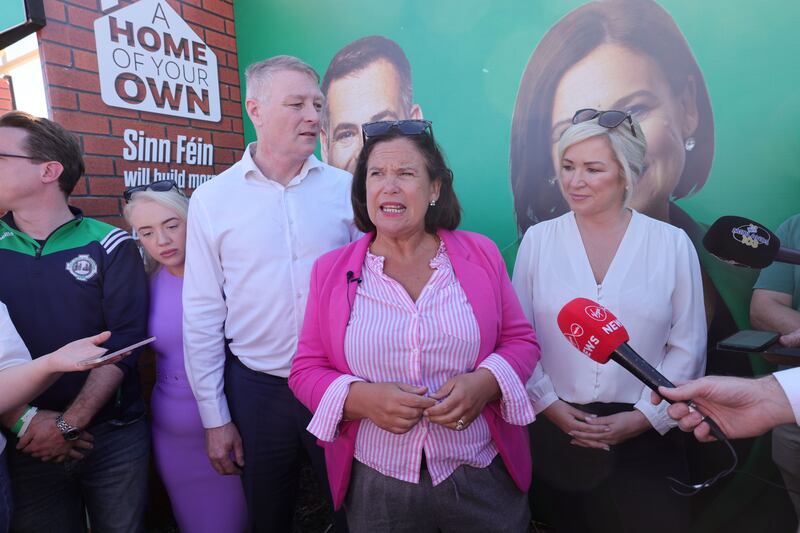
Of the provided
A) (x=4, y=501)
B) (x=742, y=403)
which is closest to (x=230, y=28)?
(x=4, y=501)

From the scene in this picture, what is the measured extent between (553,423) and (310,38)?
3133 millimetres

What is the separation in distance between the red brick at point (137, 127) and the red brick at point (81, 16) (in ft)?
1.90

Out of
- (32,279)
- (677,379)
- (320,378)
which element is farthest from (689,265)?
(32,279)

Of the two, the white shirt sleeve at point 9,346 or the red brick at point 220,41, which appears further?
the red brick at point 220,41

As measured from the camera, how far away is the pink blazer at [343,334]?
5.41ft

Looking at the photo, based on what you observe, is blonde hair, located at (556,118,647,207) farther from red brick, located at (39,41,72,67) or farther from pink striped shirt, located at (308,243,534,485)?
red brick, located at (39,41,72,67)

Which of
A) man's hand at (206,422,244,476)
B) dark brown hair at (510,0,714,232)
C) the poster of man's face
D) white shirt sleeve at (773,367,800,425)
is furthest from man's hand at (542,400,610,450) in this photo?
the poster of man's face

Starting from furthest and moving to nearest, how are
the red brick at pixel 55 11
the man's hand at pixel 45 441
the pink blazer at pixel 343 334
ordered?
the red brick at pixel 55 11, the man's hand at pixel 45 441, the pink blazer at pixel 343 334

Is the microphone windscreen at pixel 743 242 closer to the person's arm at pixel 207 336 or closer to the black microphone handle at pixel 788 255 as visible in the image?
the black microphone handle at pixel 788 255

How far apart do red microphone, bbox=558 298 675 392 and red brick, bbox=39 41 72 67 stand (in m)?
3.27

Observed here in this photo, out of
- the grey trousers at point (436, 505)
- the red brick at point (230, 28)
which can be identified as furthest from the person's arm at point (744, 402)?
the red brick at point (230, 28)

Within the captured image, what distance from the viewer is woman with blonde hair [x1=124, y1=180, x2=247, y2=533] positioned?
2424mm

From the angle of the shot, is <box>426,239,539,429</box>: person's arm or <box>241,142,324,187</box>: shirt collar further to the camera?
<box>241,142,324,187</box>: shirt collar

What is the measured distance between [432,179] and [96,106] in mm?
2569
